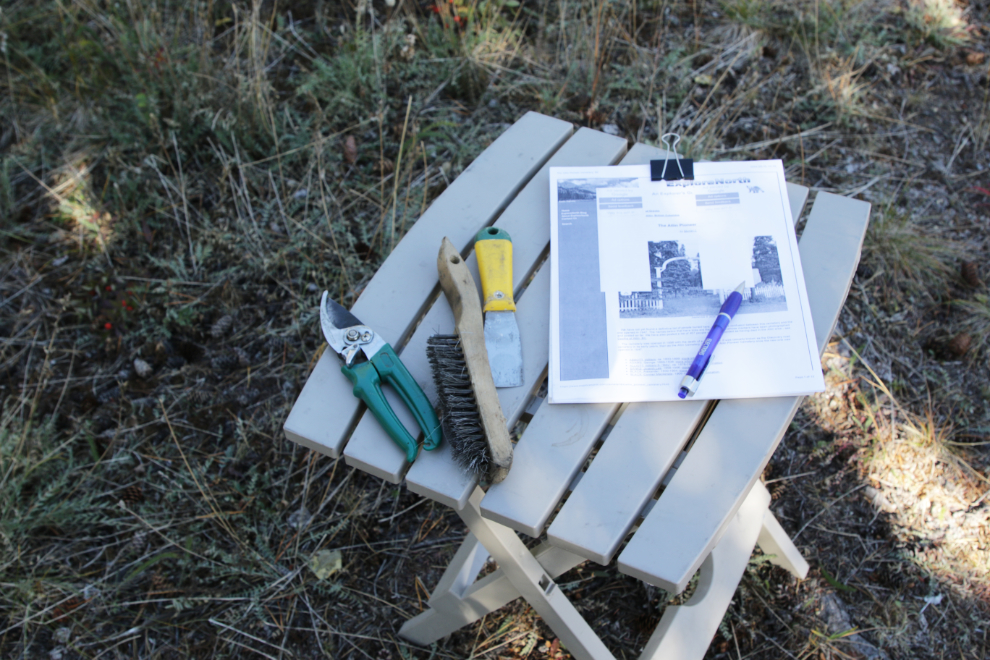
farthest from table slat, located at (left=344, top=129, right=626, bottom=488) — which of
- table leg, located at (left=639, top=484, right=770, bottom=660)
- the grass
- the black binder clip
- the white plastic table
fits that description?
the grass

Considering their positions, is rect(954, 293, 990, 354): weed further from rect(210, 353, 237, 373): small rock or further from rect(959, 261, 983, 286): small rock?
rect(210, 353, 237, 373): small rock

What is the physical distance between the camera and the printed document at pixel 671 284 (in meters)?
1.07

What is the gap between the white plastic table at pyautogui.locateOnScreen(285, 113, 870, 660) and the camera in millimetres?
958

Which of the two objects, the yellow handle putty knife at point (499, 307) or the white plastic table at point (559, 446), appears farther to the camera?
the yellow handle putty knife at point (499, 307)

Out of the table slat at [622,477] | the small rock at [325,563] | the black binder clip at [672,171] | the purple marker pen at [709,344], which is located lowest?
the small rock at [325,563]

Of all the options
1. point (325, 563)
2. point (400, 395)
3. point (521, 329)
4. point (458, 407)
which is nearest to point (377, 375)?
point (400, 395)

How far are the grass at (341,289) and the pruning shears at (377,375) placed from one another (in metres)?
0.81

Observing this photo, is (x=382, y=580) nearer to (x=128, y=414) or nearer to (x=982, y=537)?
(x=128, y=414)

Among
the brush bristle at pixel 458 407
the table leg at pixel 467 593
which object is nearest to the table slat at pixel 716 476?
the brush bristle at pixel 458 407

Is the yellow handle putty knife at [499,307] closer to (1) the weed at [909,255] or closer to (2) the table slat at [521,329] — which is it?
(2) the table slat at [521,329]

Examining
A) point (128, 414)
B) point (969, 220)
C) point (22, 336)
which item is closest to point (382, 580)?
point (128, 414)

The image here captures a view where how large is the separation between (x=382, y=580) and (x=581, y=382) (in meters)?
0.97

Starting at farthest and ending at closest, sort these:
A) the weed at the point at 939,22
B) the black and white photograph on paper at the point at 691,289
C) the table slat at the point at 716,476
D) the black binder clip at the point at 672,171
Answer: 1. the weed at the point at 939,22
2. the black binder clip at the point at 672,171
3. the black and white photograph on paper at the point at 691,289
4. the table slat at the point at 716,476

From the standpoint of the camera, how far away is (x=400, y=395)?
1.07 metres
